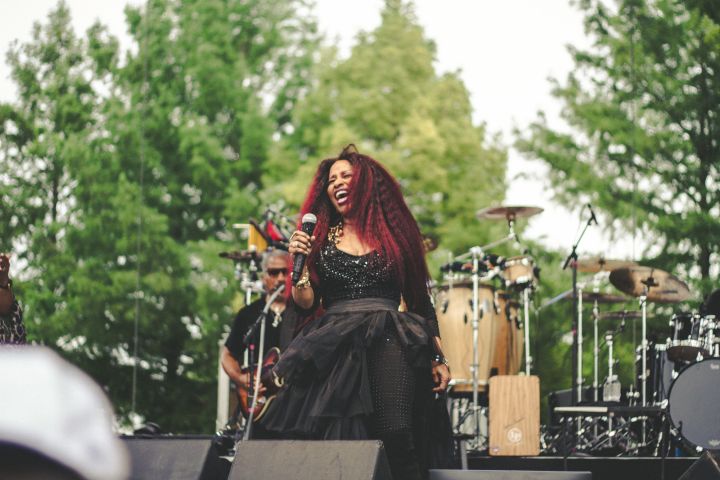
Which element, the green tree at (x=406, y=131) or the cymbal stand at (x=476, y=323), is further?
the green tree at (x=406, y=131)

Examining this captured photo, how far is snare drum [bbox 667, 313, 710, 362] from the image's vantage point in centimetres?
738

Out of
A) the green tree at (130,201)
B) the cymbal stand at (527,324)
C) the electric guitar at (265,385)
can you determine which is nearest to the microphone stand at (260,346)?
the electric guitar at (265,385)

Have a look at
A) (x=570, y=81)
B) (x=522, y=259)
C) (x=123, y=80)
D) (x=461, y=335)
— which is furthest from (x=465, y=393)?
(x=123, y=80)

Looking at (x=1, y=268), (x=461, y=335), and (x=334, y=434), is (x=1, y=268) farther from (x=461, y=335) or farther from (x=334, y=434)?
(x=461, y=335)

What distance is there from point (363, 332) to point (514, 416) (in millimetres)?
4120

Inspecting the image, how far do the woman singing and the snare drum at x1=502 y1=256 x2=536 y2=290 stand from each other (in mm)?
5114

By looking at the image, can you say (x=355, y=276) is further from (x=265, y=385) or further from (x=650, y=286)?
(x=650, y=286)

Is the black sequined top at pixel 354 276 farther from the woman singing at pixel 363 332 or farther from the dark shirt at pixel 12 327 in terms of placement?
the dark shirt at pixel 12 327

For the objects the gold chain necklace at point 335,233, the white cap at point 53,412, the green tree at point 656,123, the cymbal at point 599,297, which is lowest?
the cymbal at point 599,297

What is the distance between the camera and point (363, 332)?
3816 mm

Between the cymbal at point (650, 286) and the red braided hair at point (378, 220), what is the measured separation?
15.4 feet

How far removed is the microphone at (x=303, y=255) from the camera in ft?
12.0

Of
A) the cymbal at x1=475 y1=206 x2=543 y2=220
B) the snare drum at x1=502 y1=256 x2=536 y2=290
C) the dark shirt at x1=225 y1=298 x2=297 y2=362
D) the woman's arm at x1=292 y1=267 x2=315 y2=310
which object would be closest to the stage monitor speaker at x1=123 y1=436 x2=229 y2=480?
the woman's arm at x1=292 y1=267 x2=315 y2=310

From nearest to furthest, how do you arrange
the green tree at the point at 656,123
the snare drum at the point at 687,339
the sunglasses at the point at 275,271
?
the sunglasses at the point at 275,271 < the snare drum at the point at 687,339 < the green tree at the point at 656,123
